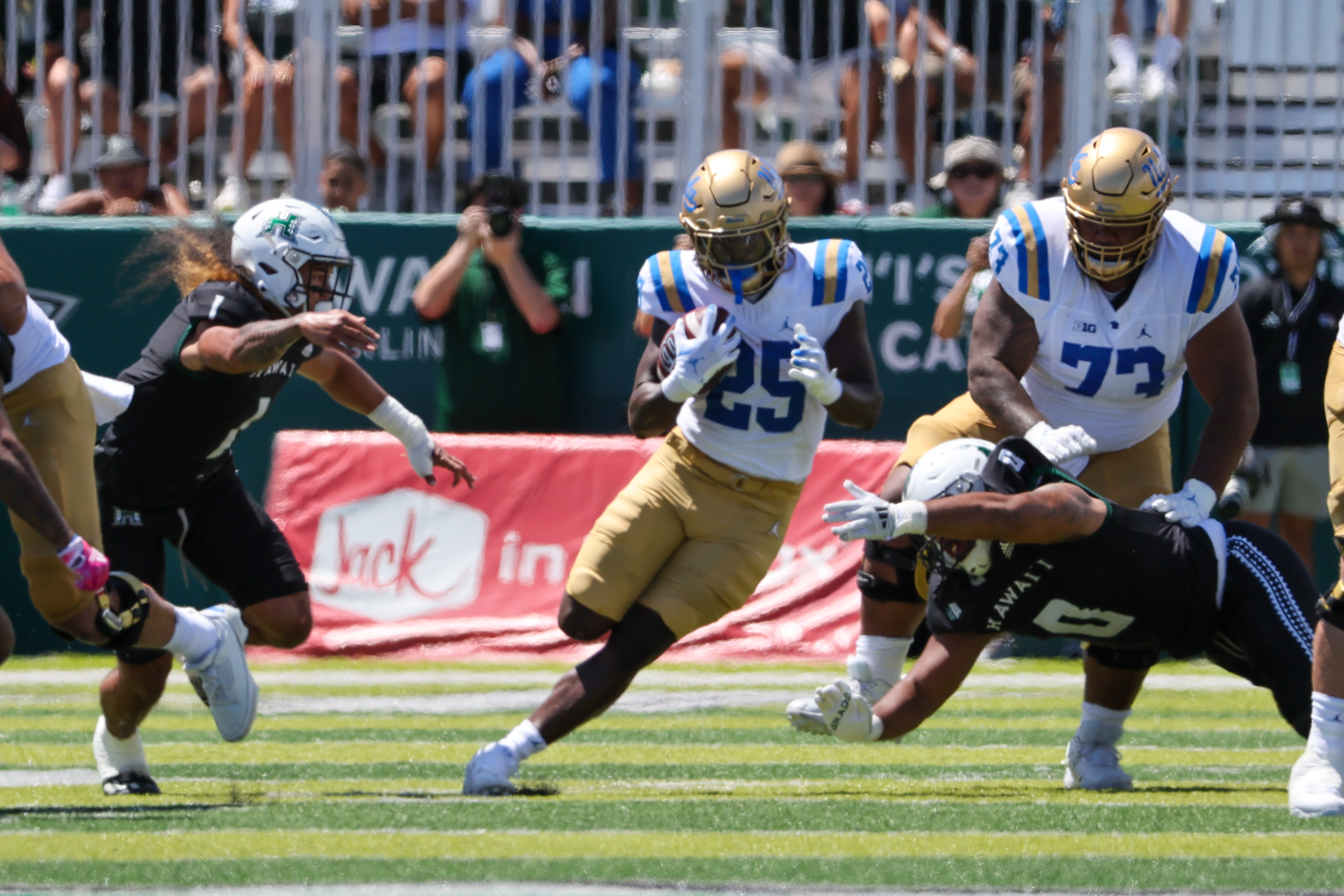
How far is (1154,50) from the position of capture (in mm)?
9383

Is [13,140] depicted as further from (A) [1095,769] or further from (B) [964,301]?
(A) [1095,769]

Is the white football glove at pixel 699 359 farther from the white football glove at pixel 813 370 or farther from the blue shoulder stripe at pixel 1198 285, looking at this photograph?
the blue shoulder stripe at pixel 1198 285

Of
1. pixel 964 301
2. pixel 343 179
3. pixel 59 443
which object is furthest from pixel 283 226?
pixel 964 301

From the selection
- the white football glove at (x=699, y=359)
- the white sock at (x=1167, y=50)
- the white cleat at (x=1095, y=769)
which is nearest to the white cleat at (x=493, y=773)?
the white football glove at (x=699, y=359)

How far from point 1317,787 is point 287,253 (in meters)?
3.28

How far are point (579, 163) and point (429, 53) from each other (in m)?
0.93

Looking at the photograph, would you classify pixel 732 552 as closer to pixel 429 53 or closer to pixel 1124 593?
pixel 1124 593

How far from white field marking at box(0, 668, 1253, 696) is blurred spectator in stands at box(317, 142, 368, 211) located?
2389 mm

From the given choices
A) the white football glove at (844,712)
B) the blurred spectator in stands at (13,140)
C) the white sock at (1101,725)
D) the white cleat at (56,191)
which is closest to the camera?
the white football glove at (844,712)

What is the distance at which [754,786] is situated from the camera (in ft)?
18.4

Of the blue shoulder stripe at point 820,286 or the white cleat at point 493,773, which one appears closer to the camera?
the white cleat at point 493,773

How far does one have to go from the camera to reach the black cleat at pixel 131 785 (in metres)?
5.58

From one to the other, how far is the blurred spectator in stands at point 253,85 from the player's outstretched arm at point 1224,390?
18.3 ft

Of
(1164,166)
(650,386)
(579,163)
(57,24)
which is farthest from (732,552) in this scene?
(57,24)
